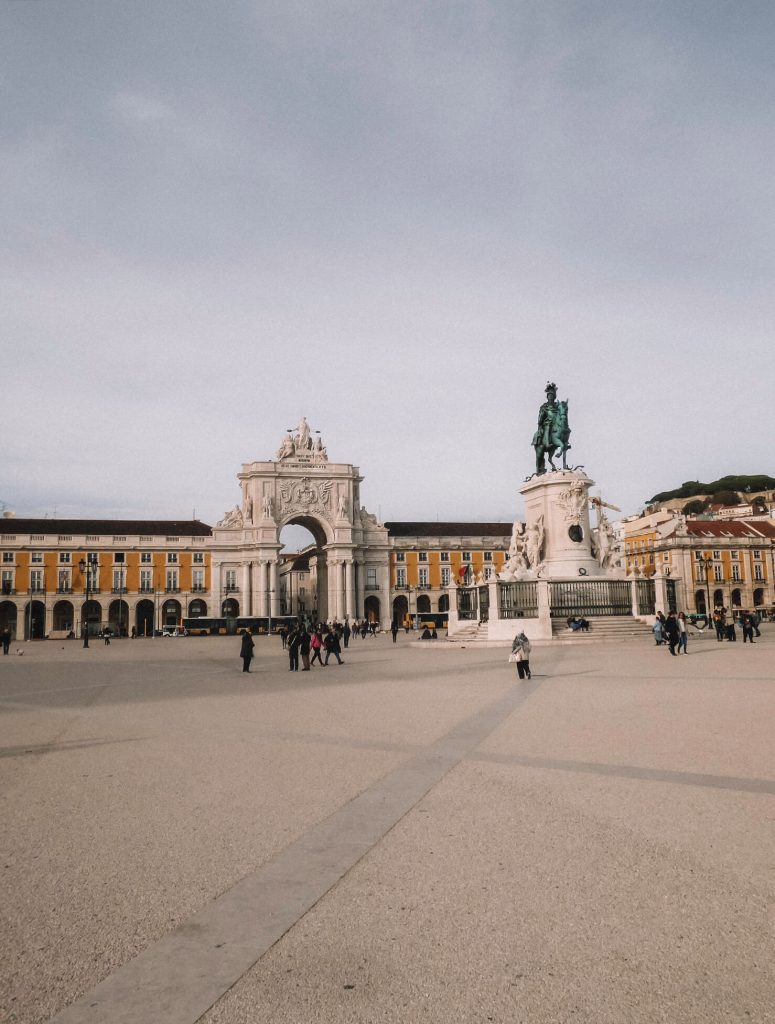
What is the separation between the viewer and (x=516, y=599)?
30453 mm

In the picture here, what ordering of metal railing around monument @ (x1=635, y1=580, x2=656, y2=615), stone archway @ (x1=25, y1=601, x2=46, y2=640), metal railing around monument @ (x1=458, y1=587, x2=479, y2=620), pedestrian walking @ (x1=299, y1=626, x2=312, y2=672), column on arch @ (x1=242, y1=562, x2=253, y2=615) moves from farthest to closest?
column on arch @ (x1=242, y1=562, x2=253, y2=615) → stone archway @ (x1=25, y1=601, x2=46, y2=640) → metal railing around monument @ (x1=458, y1=587, x2=479, y2=620) → metal railing around monument @ (x1=635, y1=580, x2=656, y2=615) → pedestrian walking @ (x1=299, y1=626, x2=312, y2=672)

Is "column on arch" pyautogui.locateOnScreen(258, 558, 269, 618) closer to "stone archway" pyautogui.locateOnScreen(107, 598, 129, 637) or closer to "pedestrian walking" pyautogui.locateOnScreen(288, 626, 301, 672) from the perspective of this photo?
"stone archway" pyautogui.locateOnScreen(107, 598, 129, 637)

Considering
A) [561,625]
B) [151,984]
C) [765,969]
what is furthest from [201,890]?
[561,625]

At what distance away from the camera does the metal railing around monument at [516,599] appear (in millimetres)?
30281

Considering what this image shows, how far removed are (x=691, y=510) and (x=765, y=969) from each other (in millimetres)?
124471

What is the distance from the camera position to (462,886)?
14.2ft

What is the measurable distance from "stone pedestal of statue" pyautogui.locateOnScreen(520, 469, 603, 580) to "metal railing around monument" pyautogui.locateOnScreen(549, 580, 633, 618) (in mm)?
476

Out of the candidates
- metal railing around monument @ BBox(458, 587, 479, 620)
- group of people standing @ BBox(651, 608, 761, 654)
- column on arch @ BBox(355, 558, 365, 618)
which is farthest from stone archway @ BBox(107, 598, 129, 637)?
group of people standing @ BBox(651, 608, 761, 654)

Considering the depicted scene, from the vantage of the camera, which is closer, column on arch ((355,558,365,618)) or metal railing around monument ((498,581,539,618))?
metal railing around monument ((498,581,539,618))

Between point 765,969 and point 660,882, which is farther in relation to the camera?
point 660,882

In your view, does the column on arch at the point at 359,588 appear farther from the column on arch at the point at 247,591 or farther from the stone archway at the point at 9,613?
the stone archway at the point at 9,613

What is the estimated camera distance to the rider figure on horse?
1303 inches

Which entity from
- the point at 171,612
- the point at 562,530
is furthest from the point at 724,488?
the point at 562,530

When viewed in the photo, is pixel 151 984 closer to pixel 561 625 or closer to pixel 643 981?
pixel 643 981
